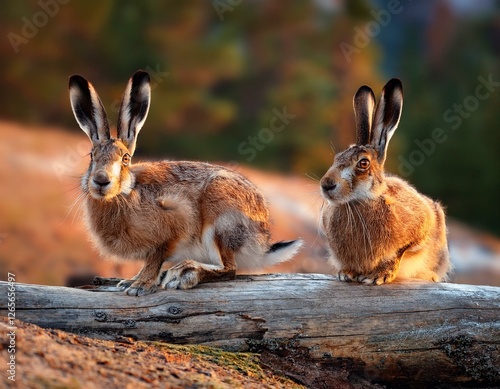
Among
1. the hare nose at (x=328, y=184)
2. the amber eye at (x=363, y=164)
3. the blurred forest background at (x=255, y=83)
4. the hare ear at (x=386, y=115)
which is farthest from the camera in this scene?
the blurred forest background at (x=255, y=83)

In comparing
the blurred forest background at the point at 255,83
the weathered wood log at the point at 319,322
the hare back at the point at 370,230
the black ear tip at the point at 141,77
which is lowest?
the weathered wood log at the point at 319,322

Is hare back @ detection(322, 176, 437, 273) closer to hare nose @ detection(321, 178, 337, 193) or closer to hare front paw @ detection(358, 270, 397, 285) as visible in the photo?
hare front paw @ detection(358, 270, 397, 285)

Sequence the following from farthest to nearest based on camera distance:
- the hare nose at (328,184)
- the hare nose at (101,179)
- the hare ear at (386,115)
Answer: the hare ear at (386,115)
the hare nose at (328,184)
the hare nose at (101,179)

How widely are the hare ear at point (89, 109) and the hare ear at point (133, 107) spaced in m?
0.12

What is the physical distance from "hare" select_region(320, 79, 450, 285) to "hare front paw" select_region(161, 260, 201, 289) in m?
0.97

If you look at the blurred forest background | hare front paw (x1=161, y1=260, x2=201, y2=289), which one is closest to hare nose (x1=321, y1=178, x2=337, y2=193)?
hare front paw (x1=161, y1=260, x2=201, y2=289)

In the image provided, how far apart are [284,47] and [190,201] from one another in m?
11.6

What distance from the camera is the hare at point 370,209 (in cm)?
511

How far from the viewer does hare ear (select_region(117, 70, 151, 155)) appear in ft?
16.9

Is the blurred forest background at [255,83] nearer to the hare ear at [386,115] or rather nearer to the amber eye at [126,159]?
the amber eye at [126,159]

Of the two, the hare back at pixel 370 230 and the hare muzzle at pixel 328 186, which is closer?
the hare muzzle at pixel 328 186

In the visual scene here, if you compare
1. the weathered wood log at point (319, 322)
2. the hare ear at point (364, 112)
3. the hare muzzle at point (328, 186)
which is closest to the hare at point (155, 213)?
the weathered wood log at point (319, 322)

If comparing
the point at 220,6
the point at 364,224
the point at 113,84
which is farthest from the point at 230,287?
the point at 220,6

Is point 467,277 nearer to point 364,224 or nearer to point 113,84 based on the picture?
point 113,84
